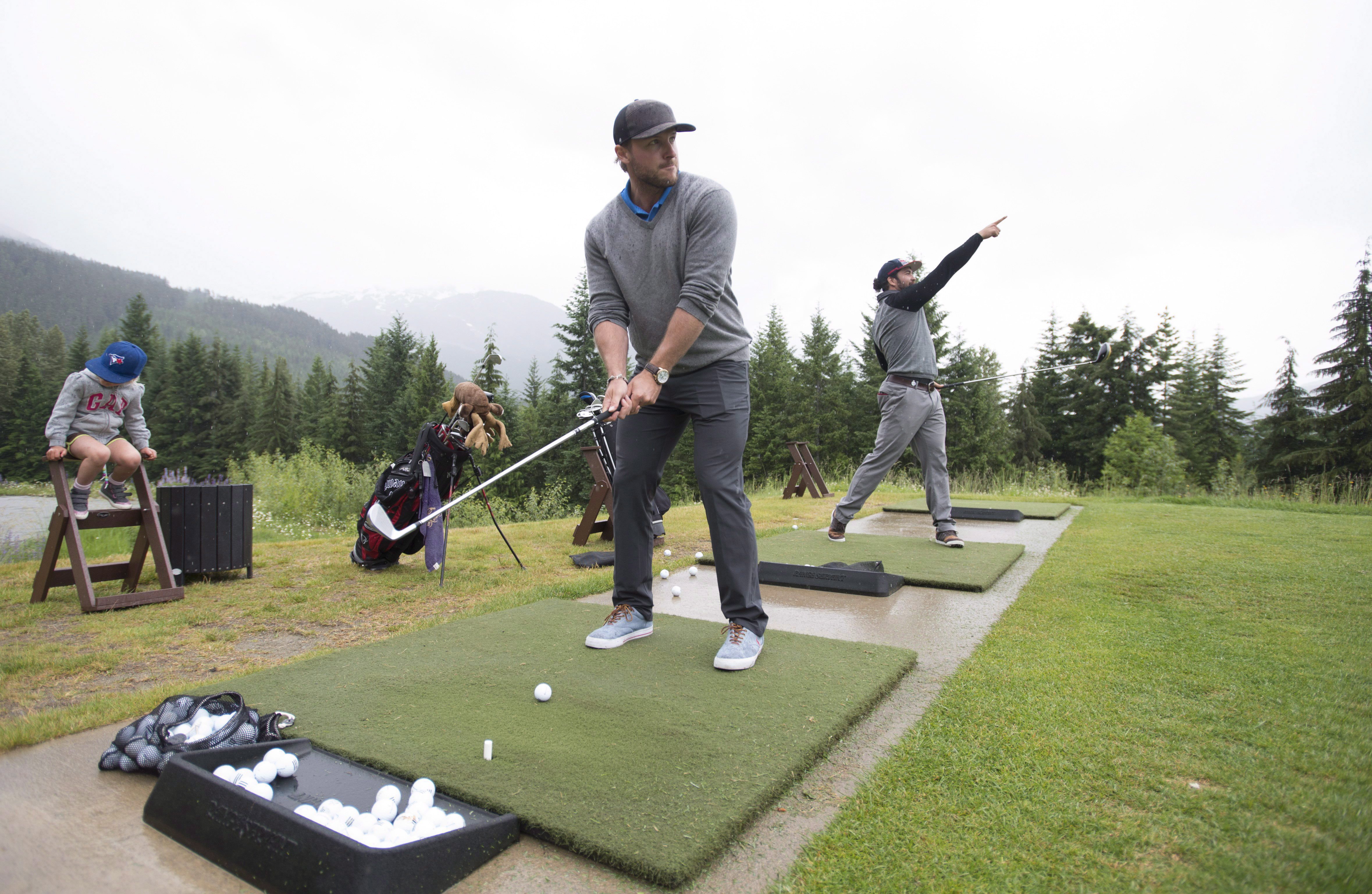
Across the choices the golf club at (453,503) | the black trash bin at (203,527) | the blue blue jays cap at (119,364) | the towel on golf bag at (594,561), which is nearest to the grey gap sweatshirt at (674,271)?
the golf club at (453,503)

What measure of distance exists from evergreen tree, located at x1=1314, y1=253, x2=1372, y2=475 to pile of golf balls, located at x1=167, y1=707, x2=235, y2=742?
156 feet

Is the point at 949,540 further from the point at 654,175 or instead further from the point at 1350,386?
the point at 1350,386

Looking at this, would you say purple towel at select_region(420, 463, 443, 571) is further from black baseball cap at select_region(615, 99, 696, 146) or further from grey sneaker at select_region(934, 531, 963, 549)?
grey sneaker at select_region(934, 531, 963, 549)

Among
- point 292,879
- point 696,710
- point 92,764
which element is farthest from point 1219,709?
point 92,764

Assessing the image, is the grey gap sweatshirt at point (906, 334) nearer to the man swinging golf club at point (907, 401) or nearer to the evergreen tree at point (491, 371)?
the man swinging golf club at point (907, 401)

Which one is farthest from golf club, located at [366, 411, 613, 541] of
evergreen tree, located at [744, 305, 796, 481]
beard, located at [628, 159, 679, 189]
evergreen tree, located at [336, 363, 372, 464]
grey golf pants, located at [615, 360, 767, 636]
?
evergreen tree, located at [336, 363, 372, 464]

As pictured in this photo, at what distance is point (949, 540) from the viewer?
5.44 meters

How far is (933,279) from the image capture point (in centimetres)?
506

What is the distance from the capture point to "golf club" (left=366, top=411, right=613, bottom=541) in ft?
10.1

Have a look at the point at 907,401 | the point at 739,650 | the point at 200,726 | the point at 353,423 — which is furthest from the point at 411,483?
the point at 353,423

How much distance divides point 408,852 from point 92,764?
1.22m

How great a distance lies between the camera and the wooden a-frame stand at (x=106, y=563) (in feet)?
13.6

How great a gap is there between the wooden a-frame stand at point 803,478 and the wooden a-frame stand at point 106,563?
8.16m

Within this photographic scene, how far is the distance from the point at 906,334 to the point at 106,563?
5867 millimetres
